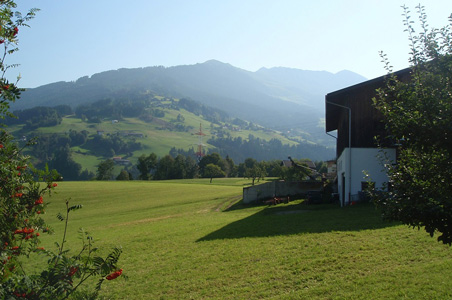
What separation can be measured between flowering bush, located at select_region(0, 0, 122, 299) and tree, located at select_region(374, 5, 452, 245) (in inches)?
168

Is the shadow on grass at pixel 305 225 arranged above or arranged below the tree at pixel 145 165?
below

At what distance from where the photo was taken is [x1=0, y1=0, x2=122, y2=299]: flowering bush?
4191mm

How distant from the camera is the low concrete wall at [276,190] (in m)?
36.7

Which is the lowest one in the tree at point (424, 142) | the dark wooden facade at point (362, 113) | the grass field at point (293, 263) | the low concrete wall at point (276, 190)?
the grass field at point (293, 263)

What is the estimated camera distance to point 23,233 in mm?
4883

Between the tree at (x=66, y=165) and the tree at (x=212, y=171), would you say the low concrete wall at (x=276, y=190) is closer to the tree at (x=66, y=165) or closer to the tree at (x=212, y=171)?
the tree at (x=212, y=171)

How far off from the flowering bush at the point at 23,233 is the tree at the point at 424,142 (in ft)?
14.0

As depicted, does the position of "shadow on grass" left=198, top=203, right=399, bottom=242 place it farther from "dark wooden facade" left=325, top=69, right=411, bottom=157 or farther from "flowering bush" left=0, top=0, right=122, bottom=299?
"flowering bush" left=0, top=0, right=122, bottom=299

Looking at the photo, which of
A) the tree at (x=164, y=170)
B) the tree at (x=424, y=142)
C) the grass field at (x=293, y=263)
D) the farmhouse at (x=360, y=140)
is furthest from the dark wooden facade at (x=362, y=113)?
the tree at (x=164, y=170)

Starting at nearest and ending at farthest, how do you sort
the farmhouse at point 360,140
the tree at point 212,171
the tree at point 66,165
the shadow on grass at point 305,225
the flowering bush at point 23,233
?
1. the flowering bush at point 23,233
2. the shadow on grass at point 305,225
3. the farmhouse at point 360,140
4. the tree at point 212,171
5. the tree at point 66,165

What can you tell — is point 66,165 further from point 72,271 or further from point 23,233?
point 72,271

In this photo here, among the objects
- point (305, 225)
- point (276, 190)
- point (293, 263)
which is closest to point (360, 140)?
point (305, 225)

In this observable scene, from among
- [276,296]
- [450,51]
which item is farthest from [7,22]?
[276,296]

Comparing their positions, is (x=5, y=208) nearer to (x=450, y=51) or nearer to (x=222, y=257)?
(x=450, y=51)
